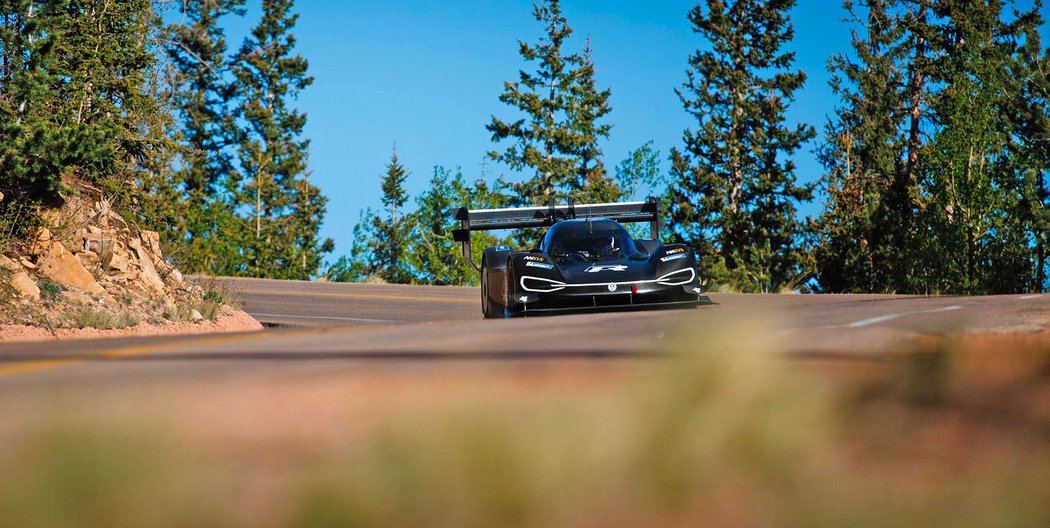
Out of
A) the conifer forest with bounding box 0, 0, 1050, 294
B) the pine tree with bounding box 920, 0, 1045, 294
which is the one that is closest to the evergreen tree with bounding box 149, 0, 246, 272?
the conifer forest with bounding box 0, 0, 1050, 294

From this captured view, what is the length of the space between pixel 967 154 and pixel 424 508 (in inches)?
1357

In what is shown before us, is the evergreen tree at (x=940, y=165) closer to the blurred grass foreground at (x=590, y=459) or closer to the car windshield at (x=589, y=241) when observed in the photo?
the car windshield at (x=589, y=241)

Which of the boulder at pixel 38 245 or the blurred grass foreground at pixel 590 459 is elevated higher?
the boulder at pixel 38 245

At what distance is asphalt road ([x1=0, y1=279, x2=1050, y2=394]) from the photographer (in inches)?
201

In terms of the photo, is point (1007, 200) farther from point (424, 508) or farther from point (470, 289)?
point (424, 508)

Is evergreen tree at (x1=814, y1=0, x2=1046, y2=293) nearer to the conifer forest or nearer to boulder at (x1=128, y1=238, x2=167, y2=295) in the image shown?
the conifer forest

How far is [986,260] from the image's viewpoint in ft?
116

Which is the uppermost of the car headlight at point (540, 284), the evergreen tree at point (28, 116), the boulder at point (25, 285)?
the evergreen tree at point (28, 116)

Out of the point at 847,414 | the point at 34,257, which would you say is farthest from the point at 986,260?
the point at 847,414

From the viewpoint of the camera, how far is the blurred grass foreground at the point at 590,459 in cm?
321

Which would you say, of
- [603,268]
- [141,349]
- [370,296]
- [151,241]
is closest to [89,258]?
[151,241]

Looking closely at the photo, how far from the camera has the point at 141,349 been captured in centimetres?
655

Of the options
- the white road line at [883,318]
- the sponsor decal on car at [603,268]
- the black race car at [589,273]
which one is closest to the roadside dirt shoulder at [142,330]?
the black race car at [589,273]

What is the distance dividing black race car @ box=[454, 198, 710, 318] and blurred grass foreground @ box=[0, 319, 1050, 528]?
9.11 meters
